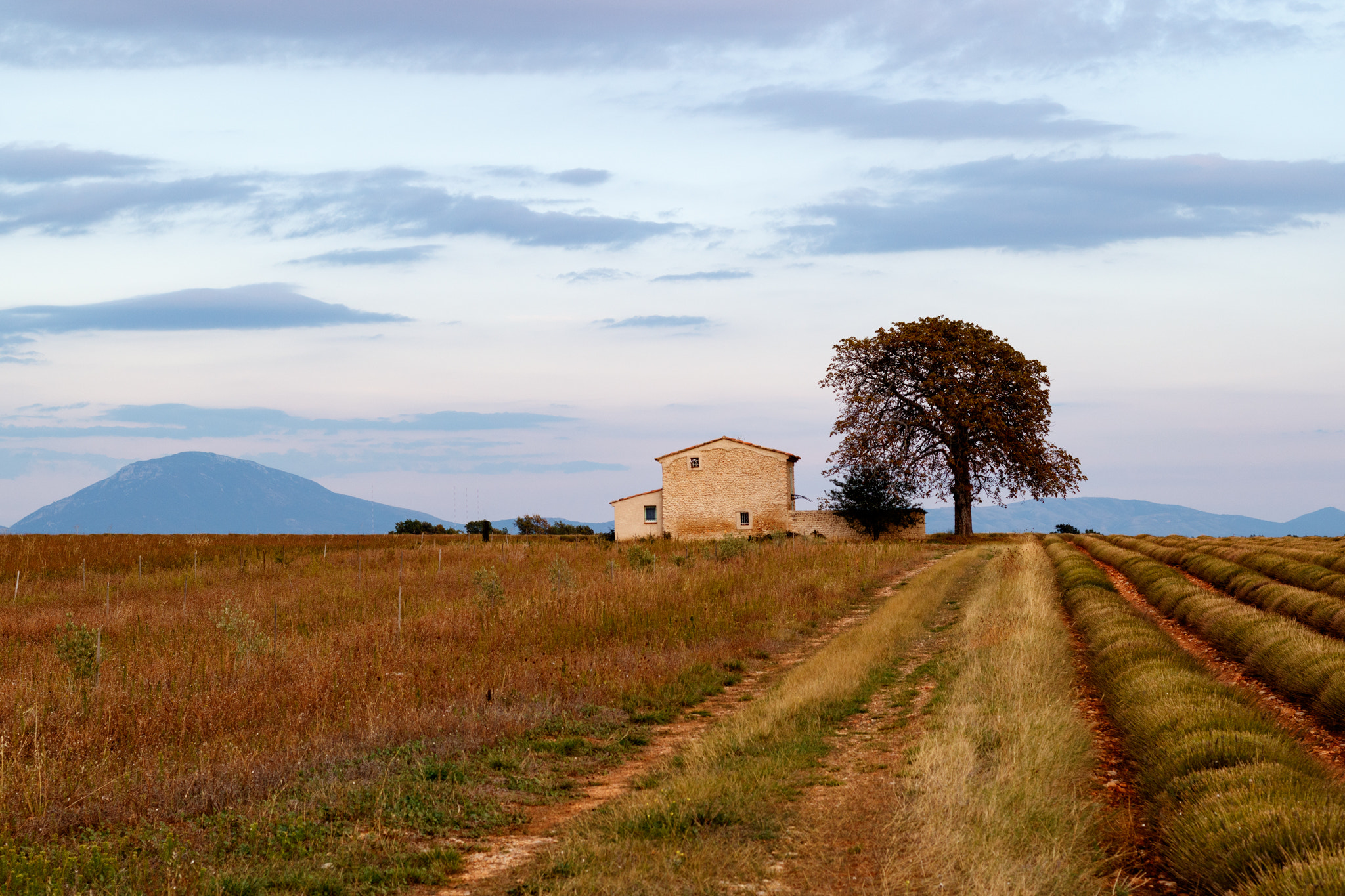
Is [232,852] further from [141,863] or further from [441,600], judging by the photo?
[441,600]

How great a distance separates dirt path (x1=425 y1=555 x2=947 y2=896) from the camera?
557 centimetres

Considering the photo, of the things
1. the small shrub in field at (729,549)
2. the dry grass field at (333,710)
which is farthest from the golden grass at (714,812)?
the small shrub in field at (729,549)

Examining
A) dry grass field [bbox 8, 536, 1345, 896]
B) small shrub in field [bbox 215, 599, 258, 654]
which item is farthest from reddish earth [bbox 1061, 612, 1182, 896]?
small shrub in field [bbox 215, 599, 258, 654]

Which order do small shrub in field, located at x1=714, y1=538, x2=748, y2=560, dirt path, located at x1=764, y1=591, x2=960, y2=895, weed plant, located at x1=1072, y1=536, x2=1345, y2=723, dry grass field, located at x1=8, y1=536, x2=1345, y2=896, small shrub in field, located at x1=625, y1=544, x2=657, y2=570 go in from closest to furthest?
dirt path, located at x1=764, y1=591, x2=960, y2=895 → dry grass field, located at x1=8, y1=536, x2=1345, y2=896 → weed plant, located at x1=1072, y1=536, x2=1345, y2=723 → small shrub in field, located at x1=625, y1=544, x2=657, y2=570 → small shrub in field, located at x1=714, y1=538, x2=748, y2=560

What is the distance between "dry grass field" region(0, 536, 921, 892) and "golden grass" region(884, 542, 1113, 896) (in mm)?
2947

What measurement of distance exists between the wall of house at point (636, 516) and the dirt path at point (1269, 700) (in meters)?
35.9

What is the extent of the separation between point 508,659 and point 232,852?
20.4 ft

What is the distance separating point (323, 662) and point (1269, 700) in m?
11.2

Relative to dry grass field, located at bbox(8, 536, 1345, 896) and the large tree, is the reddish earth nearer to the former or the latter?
dry grass field, located at bbox(8, 536, 1345, 896)

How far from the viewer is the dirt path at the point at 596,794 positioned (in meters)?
5.57

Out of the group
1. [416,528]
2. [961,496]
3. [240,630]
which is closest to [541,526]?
[416,528]

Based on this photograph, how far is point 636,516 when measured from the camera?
53.2 m

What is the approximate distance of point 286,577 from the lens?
86.3 feet

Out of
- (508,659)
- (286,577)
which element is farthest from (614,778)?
(286,577)
